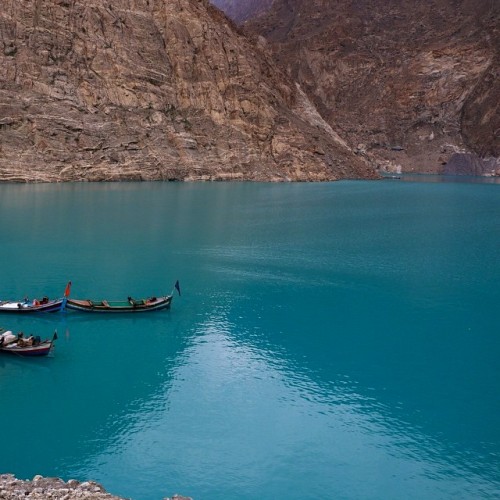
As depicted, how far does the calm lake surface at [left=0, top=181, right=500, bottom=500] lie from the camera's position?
64.5 ft

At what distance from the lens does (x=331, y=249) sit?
178 feet

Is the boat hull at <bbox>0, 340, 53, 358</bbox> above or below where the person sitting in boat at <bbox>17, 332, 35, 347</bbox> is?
below

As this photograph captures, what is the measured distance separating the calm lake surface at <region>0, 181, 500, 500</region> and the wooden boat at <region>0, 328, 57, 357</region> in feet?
1.67

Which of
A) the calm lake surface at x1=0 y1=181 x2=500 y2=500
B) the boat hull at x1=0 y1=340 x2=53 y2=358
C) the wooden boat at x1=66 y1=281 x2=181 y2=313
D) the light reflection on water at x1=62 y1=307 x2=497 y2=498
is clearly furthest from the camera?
the wooden boat at x1=66 y1=281 x2=181 y2=313

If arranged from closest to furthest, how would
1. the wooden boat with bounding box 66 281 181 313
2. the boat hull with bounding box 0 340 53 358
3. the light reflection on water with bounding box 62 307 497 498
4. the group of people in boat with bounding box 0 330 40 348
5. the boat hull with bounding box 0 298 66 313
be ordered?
the light reflection on water with bounding box 62 307 497 498, the boat hull with bounding box 0 340 53 358, the group of people in boat with bounding box 0 330 40 348, the boat hull with bounding box 0 298 66 313, the wooden boat with bounding box 66 281 181 313

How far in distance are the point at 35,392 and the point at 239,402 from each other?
27.5 ft

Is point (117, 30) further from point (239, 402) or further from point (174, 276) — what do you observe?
point (239, 402)

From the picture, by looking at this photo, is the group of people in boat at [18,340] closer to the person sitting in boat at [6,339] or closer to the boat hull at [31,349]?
the person sitting in boat at [6,339]

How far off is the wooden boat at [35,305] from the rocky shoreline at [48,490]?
17.4m

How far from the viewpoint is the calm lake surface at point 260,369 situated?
19656mm

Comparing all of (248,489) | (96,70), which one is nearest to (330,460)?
(248,489)

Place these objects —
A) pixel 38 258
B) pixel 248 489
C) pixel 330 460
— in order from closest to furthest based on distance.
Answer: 1. pixel 248 489
2. pixel 330 460
3. pixel 38 258

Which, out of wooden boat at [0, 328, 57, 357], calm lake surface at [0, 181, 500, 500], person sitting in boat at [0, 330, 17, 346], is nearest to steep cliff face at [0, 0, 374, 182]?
calm lake surface at [0, 181, 500, 500]

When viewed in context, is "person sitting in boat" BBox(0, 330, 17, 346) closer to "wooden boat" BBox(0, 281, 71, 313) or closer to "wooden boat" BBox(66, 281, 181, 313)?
"wooden boat" BBox(0, 281, 71, 313)
